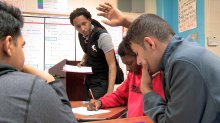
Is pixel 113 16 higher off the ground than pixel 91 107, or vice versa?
pixel 113 16

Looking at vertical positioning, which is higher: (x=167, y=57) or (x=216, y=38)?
(x=216, y=38)

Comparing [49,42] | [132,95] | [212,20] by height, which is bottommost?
[132,95]

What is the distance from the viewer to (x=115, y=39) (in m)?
4.27

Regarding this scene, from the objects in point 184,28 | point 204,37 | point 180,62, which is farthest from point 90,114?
point 184,28

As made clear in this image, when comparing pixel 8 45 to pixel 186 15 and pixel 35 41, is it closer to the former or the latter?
pixel 35 41

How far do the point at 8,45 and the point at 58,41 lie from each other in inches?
129

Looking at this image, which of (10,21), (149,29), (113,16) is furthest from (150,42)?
(113,16)

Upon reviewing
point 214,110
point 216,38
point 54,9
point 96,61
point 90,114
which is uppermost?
point 54,9

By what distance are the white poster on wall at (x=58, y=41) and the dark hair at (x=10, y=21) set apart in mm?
3166

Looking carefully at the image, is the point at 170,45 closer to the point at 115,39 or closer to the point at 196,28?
the point at 196,28

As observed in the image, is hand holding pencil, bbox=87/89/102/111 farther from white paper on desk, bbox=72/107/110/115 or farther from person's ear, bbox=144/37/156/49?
person's ear, bbox=144/37/156/49

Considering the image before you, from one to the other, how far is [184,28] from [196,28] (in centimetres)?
34

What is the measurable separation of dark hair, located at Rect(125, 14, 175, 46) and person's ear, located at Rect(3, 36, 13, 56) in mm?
578

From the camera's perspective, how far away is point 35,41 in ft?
12.9
